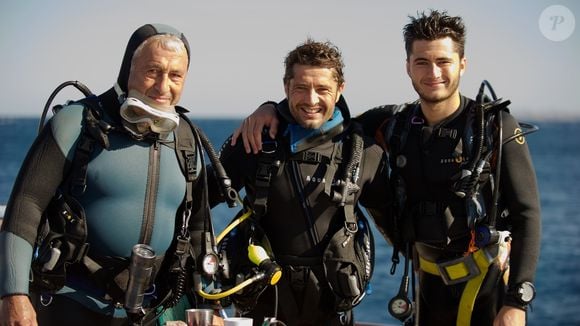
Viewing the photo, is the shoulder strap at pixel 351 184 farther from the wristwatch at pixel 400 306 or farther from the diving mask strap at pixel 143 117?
the diving mask strap at pixel 143 117

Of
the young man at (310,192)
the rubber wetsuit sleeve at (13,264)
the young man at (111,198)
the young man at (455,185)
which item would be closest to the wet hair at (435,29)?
the young man at (455,185)

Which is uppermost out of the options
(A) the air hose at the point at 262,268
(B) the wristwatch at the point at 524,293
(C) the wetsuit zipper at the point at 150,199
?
(C) the wetsuit zipper at the point at 150,199

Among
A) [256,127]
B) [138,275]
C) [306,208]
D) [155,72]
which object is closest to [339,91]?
[256,127]

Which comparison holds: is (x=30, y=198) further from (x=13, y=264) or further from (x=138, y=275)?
(x=138, y=275)

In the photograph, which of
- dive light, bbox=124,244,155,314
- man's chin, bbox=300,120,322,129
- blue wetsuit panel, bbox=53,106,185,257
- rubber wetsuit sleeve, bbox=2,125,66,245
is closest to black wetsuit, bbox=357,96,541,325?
man's chin, bbox=300,120,322,129

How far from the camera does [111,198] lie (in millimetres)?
3416

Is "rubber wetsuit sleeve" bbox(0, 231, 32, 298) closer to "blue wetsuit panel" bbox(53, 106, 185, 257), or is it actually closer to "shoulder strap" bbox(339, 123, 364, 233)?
"blue wetsuit panel" bbox(53, 106, 185, 257)

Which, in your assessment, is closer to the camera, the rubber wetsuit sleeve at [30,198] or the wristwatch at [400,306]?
the rubber wetsuit sleeve at [30,198]

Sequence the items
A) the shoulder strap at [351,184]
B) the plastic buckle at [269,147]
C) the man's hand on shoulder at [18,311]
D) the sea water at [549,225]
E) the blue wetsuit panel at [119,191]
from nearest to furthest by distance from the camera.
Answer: the man's hand on shoulder at [18,311], the blue wetsuit panel at [119,191], the shoulder strap at [351,184], the plastic buckle at [269,147], the sea water at [549,225]

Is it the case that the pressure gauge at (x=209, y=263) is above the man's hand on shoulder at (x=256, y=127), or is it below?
below

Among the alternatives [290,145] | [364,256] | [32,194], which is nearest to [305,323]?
[364,256]

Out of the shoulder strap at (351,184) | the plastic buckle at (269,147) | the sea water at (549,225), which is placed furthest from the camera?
the sea water at (549,225)

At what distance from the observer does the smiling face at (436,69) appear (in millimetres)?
4000

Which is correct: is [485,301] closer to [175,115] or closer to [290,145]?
[290,145]
